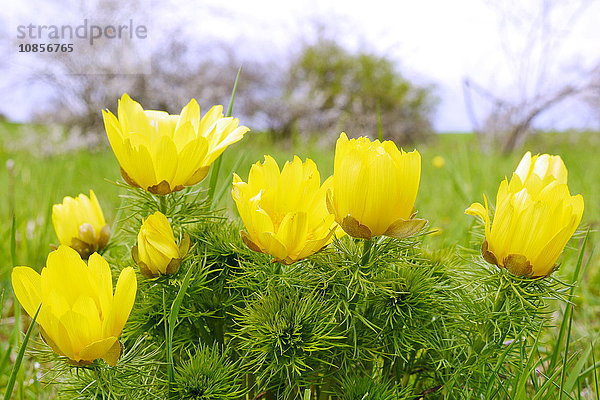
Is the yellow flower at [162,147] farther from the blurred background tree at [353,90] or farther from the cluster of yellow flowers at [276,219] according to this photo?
the blurred background tree at [353,90]

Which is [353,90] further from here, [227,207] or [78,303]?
[78,303]

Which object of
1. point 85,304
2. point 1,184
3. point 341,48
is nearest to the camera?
point 85,304

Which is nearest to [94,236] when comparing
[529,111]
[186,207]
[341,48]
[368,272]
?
[186,207]

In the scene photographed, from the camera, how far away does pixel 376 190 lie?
595mm

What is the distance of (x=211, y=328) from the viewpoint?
77 centimetres

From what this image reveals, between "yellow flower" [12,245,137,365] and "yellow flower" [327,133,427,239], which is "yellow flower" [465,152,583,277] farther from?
"yellow flower" [12,245,137,365]

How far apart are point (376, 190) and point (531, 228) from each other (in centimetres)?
20

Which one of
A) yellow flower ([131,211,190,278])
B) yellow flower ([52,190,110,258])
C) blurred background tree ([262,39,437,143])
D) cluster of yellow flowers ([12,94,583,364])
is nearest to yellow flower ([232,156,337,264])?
Result: cluster of yellow flowers ([12,94,583,364])

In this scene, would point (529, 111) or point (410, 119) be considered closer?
point (529, 111)

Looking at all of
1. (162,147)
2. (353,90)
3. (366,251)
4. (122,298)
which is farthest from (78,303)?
(353,90)

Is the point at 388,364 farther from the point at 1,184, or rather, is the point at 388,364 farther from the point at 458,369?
the point at 1,184

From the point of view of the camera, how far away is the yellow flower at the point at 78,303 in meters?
0.58

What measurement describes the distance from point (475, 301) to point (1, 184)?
3136 millimetres

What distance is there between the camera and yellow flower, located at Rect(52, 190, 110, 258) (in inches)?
35.5
